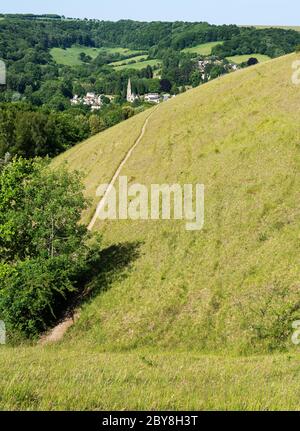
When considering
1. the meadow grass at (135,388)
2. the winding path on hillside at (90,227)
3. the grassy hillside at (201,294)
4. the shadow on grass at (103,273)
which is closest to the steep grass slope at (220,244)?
the grassy hillside at (201,294)

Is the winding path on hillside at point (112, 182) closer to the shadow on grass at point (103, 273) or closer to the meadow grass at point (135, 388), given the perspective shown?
the shadow on grass at point (103, 273)

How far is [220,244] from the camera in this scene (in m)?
35.2

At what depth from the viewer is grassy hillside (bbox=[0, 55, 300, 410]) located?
11.9 meters

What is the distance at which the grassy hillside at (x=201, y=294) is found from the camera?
11945 mm

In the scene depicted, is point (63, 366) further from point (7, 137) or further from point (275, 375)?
point (7, 137)

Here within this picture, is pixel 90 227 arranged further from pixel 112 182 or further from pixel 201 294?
pixel 201 294

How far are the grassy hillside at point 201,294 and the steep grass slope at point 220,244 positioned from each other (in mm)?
95

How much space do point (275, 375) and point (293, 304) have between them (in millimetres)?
11591

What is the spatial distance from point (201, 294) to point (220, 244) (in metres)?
5.94

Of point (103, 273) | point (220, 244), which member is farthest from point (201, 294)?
point (103, 273)

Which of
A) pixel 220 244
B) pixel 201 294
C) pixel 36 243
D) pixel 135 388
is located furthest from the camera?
pixel 220 244

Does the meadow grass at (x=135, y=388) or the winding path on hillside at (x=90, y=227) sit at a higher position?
the meadow grass at (x=135, y=388)

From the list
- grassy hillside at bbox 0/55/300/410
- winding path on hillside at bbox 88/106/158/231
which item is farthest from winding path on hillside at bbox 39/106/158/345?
grassy hillside at bbox 0/55/300/410

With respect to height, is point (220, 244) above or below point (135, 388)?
below
